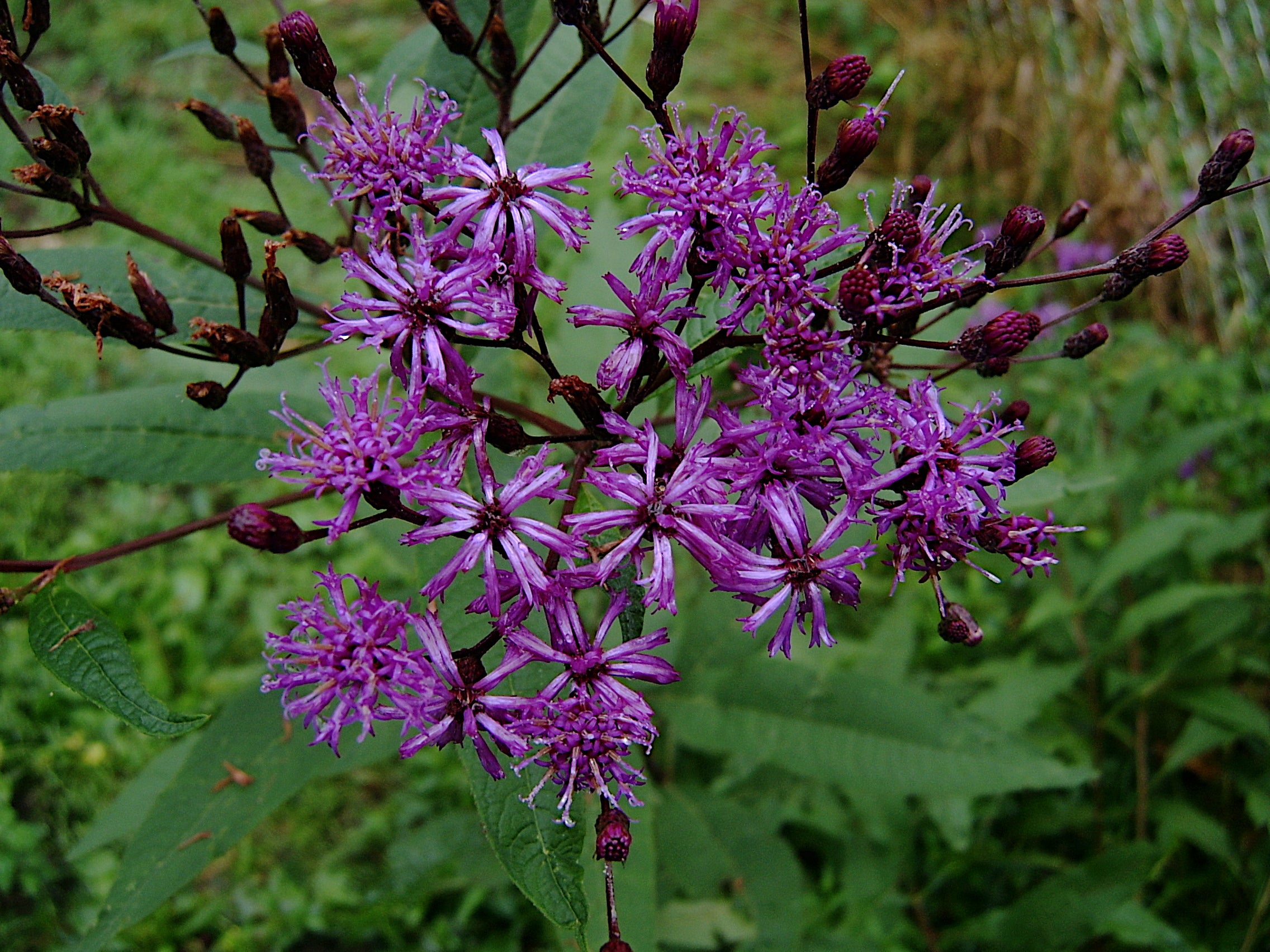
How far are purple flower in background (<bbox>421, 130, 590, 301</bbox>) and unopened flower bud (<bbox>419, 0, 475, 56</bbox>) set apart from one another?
15.8 inches

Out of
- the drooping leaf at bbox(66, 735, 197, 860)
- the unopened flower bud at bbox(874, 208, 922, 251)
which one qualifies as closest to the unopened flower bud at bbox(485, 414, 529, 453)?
the unopened flower bud at bbox(874, 208, 922, 251)

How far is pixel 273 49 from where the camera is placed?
1979mm

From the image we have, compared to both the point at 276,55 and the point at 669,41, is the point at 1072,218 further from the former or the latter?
the point at 276,55

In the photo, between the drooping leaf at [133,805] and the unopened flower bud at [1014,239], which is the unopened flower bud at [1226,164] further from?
the drooping leaf at [133,805]

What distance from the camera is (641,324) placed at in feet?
4.70

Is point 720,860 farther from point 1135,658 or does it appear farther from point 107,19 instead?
point 107,19

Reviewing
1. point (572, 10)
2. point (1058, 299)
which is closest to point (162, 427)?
point (572, 10)

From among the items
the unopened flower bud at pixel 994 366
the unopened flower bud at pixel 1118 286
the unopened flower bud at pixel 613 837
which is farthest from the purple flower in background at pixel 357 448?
the unopened flower bud at pixel 1118 286

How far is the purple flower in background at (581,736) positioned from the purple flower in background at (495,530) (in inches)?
6.3

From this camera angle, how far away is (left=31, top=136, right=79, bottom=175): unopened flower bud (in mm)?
1614

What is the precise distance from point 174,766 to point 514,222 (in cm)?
180

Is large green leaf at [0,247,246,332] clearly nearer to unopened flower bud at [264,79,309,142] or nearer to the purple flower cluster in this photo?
unopened flower bud at [264,79,309,142]

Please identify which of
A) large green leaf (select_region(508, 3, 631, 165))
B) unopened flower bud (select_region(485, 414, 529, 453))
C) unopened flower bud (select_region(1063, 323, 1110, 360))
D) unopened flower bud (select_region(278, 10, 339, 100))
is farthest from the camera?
large green leaf (select_region(508, 3, 631, 165))

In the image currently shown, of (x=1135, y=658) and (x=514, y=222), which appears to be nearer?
(x=514, y=222)
